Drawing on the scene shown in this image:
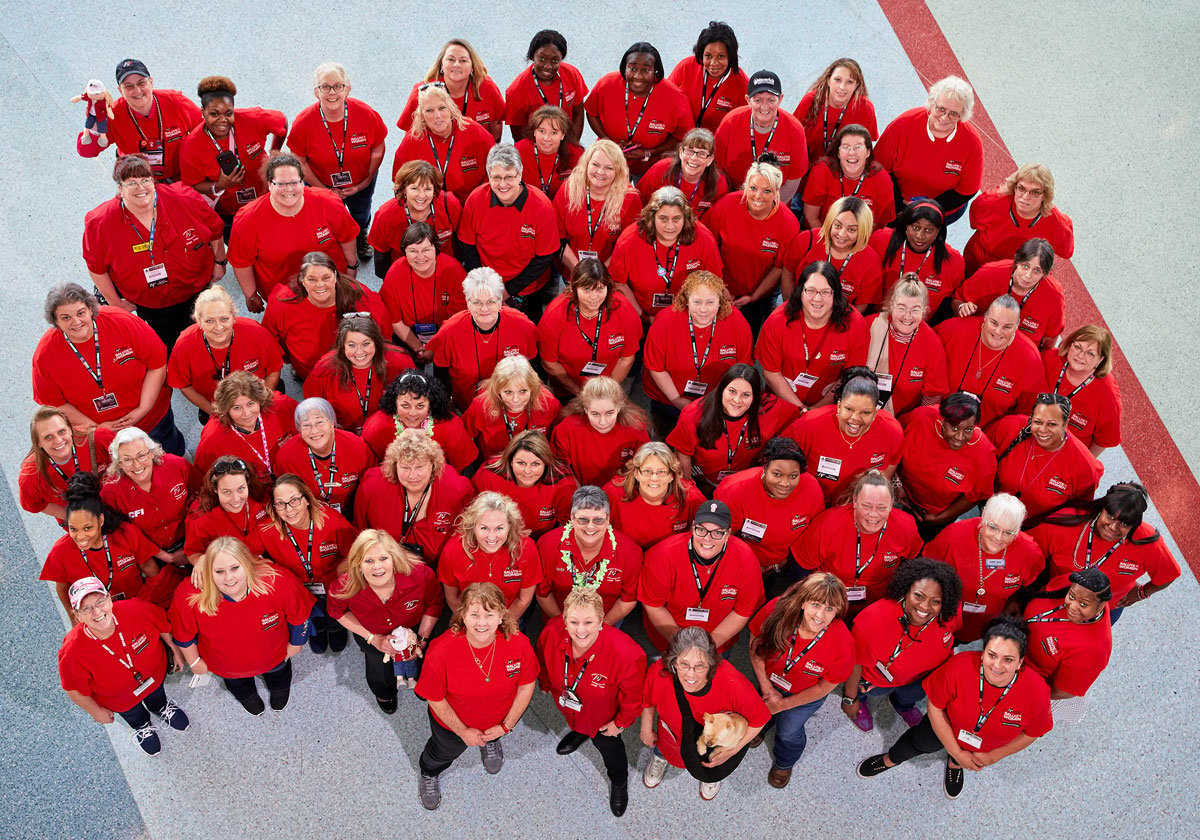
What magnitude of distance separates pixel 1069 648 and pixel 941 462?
1051mm

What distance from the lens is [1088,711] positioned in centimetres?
525

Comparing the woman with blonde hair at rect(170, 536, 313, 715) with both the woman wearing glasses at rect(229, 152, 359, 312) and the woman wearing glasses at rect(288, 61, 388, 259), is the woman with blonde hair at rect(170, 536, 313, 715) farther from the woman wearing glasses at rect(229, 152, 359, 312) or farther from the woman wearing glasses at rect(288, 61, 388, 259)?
the woman wearing glasses at rect(288, 61, 388, 259)

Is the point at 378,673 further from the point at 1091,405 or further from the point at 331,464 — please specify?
the point at 1091,405

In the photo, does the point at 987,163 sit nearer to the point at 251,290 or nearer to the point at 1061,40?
the point at 1061,40

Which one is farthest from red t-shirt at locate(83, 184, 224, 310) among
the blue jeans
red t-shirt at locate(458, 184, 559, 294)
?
the blue jeans

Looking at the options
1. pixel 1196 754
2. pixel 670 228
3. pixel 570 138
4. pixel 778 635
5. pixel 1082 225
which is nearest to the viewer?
pixel 778 635

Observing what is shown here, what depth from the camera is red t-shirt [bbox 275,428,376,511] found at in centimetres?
483

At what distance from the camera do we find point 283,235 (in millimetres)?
5578

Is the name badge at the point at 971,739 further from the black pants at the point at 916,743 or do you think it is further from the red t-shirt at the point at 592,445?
the red t-shirt at the point at 592,445

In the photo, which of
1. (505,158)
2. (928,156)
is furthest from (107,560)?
(928,156)

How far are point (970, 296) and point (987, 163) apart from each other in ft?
8.19

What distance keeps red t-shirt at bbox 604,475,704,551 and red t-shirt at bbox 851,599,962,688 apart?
940 millimetres

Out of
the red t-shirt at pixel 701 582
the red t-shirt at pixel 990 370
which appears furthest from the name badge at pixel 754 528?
the red t-shirt at pixel 990 370

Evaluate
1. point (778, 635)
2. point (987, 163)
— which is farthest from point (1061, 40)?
point (778, 635)
